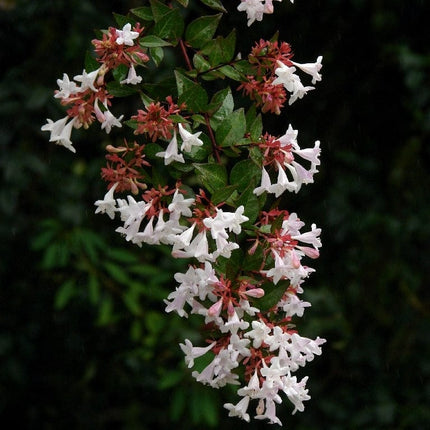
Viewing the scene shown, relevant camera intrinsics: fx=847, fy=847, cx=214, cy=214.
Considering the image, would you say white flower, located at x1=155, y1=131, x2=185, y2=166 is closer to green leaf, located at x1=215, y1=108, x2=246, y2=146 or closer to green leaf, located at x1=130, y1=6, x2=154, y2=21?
green leaf, located at x1=215, y1=108, x2=246, y2=146

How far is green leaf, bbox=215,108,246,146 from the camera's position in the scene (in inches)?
51.3

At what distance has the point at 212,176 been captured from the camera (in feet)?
4.16

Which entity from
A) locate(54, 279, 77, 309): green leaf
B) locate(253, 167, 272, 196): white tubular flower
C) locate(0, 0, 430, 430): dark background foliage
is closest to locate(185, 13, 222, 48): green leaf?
locate(253, 167, 272, 196): white tubular flower

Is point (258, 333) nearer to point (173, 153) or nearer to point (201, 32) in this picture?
point (173, 153)

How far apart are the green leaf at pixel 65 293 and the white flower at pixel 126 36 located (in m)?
1.60

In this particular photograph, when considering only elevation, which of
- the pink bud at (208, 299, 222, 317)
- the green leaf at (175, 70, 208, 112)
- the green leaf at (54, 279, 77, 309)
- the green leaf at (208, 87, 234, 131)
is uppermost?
the green leaf at (175, 70, 208, 112)

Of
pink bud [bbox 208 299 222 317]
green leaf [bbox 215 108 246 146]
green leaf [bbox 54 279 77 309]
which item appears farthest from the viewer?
green leaf [bbox 54 279 77 309]

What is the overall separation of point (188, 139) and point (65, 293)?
1640mm

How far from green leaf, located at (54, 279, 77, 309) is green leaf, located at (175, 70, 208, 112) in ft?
5.03

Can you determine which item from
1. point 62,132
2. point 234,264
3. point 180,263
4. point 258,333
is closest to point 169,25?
point 62,132

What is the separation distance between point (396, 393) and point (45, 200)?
138cm

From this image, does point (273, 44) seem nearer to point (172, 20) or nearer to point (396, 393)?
point (172, 20)

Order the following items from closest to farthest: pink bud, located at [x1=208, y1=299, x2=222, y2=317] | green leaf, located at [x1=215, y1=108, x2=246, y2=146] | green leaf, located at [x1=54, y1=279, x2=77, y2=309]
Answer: pink bud, located at [x1=208, y1=299, x2=222, y2=317], green leaf, located at [x1=215, y1=108, x2=246, y2=146], green leaf, located at [x1=54, y1=279, x2=77, y2=309]

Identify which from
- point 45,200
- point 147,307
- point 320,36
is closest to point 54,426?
point 147,307
